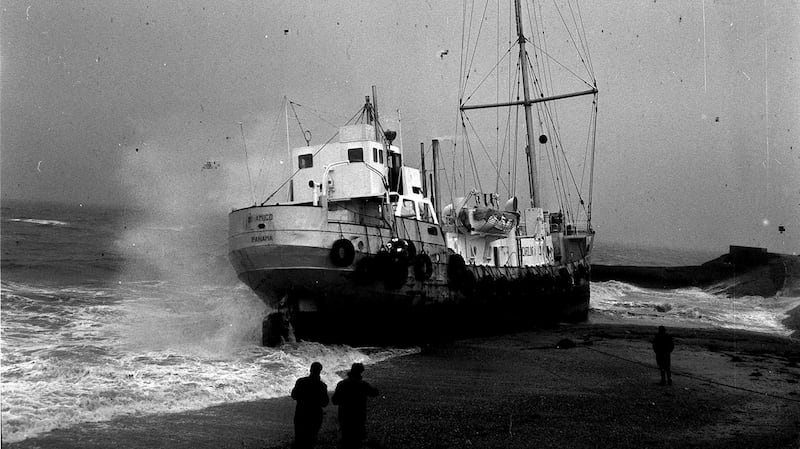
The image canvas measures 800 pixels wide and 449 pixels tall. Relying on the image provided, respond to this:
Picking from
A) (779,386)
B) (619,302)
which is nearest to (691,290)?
(619,302)

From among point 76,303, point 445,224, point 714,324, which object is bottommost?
point 714,324

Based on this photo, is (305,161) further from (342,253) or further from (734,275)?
(734,275)

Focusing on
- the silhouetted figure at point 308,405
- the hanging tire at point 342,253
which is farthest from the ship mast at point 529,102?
the silhouetted figure at point 308,405

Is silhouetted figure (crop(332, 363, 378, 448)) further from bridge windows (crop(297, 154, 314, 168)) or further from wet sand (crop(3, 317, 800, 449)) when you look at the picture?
bridge windows (crop(297, 154, 314, 168))

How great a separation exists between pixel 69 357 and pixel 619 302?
120 feet

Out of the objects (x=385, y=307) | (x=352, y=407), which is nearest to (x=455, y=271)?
(x=385, y=307)

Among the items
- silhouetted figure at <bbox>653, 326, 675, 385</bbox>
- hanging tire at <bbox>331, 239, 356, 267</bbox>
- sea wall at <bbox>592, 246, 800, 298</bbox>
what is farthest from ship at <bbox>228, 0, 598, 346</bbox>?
sea wall at <bbox>592, 246, 800, 298</bbox>

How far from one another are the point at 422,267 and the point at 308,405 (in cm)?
1219

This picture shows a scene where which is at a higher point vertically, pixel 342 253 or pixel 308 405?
pixel 342 253

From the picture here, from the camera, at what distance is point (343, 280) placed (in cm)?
1767

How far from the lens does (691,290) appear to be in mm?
52281

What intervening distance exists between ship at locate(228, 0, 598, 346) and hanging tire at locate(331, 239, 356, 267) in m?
0.03

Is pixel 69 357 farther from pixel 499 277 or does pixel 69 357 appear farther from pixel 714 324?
pixel 714 324

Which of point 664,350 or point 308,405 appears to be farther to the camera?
point 664,350
